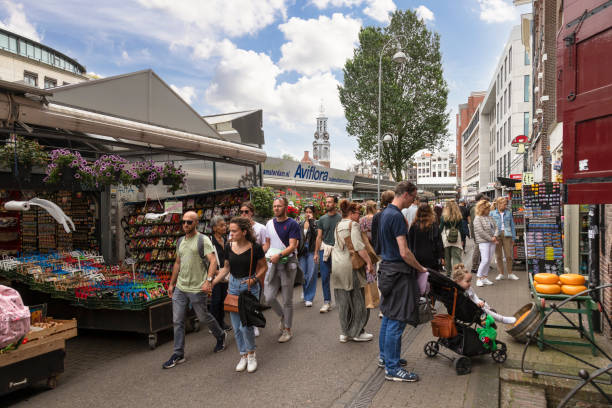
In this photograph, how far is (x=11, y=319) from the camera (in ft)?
13.4

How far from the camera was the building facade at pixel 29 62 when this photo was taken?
160ft

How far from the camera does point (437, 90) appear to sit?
31062 millimetres

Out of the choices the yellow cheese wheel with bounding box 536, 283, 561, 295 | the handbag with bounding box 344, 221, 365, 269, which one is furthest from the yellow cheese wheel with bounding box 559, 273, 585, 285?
the handbag with bounding box 344, 221, 365, 269

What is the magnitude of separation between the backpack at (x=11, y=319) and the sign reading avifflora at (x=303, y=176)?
1259cm

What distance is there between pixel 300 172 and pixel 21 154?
573 inches

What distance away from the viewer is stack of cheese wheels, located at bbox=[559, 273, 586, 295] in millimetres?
4896

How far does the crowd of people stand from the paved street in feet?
0.70

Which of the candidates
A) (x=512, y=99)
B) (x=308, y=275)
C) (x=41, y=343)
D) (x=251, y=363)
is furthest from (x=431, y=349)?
(x=512, y=99)

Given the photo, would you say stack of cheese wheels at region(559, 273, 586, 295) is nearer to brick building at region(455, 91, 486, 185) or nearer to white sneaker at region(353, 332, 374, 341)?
white sneaker at region(353, 332, 374, 341)

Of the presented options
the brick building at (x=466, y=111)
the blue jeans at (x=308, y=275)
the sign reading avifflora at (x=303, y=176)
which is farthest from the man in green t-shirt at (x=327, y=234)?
the brick building at (x=466, y=111)

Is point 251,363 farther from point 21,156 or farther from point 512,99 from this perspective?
point 512,99

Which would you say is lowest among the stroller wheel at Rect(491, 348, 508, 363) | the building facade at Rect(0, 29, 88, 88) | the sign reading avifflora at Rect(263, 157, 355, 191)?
the stroller wheel at Rect(491, 348, 508, 363)

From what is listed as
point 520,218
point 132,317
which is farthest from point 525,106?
point 132,317

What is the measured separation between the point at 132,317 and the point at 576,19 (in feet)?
19.9
